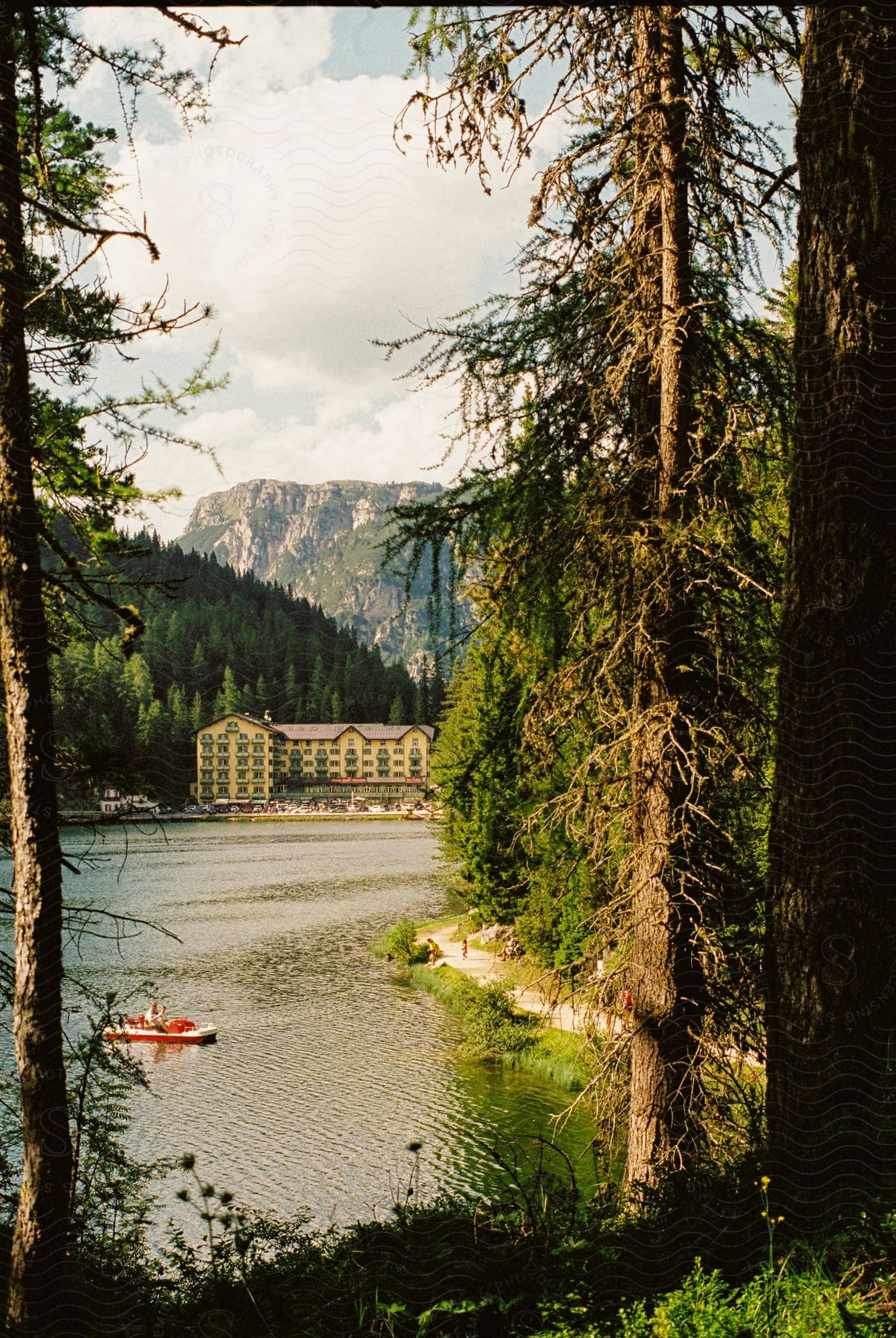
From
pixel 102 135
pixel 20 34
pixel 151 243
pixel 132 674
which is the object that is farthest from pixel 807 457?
pixel 132 674

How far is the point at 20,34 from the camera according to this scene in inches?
189

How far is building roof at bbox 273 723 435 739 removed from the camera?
395 feet

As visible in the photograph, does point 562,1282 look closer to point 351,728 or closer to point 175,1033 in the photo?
point 175,1033

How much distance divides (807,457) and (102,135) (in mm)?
5882

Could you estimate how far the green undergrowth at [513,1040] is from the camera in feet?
59.5

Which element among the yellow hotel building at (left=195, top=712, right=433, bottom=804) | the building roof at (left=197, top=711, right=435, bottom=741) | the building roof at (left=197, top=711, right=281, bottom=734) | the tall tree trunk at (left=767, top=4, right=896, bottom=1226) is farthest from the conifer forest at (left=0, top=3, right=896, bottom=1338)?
the building roof at (left=197, top=711, right=435, bottom=741)

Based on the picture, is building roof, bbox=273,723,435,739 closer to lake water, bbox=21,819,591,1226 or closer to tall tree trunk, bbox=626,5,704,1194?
lake water, bbox=21,819,591,1226

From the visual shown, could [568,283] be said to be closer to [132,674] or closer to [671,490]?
→ [671,490]

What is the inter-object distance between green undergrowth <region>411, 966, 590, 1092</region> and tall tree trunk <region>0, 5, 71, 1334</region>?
1383cm

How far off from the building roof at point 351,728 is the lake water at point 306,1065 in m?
78.9

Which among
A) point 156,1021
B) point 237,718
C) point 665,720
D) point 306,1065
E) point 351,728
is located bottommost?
point 306,1065

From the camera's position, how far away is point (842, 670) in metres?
3.93

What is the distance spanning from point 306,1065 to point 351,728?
102m

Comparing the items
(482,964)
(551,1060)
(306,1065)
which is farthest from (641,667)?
(482,964)
